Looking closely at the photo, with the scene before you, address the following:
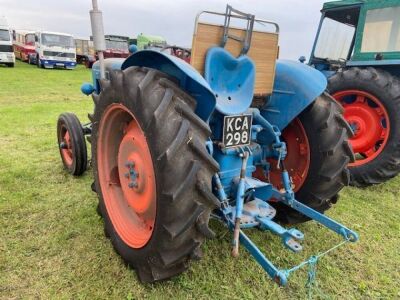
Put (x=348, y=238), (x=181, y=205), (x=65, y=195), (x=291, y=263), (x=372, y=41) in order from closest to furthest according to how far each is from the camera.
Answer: (x=181, y=205), (x=348, y=238), (x=291, y=263), (x=65, y=195), (x=372, y=41)

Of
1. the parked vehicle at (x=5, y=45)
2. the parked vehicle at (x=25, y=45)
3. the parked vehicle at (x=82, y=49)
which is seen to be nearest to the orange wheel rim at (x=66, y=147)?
the parked vehicle at (x=5, y=45)

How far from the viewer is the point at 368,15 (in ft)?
15.1

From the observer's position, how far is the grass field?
211cm

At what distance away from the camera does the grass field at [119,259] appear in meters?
2.11

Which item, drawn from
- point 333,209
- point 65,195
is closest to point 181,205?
point 65,195

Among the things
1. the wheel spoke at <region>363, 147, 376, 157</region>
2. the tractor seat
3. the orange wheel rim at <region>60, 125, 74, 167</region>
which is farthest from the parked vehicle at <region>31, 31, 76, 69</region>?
the tractor seat

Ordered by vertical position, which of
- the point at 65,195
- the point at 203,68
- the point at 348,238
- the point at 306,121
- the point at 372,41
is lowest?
the point at 65,195

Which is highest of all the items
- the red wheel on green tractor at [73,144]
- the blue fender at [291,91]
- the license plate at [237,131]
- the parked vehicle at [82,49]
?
the blue fender at [291,91]

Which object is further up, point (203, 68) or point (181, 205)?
point (203, 68)

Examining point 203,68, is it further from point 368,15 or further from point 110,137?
point 368,15

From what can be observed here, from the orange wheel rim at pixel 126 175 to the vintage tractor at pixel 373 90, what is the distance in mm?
2858

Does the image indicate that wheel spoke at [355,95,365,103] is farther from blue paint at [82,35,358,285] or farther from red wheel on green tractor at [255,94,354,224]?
blue paint at [82,35,358,285]

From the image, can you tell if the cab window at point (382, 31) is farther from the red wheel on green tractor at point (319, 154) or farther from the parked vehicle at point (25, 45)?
the parked vehicle at point (25, 45)

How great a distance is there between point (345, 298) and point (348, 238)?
40cm
